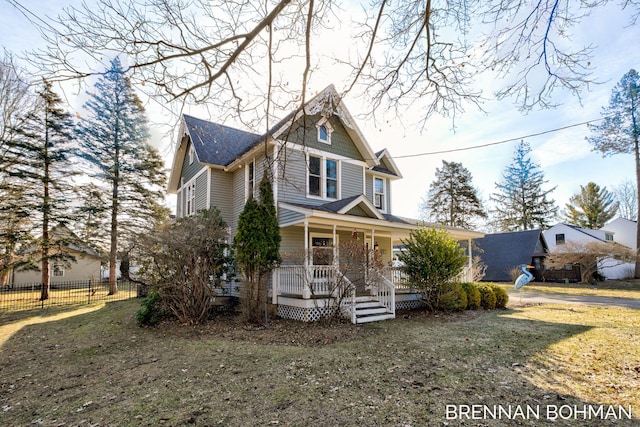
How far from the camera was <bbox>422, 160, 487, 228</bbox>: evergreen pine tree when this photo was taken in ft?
119

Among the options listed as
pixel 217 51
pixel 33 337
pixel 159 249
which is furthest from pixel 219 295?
pixel 217 51

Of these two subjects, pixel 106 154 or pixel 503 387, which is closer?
pixel 503 387

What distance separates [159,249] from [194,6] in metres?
7.00

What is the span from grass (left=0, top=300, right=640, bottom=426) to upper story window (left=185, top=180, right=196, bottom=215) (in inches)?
288

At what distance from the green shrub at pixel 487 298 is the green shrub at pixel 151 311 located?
445 inches

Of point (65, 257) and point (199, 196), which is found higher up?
point (199, 196)

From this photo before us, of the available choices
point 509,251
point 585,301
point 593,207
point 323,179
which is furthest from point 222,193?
point 593,207

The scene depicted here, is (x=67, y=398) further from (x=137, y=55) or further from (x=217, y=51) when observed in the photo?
(x=217, y=51)

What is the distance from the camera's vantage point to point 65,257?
719 inches

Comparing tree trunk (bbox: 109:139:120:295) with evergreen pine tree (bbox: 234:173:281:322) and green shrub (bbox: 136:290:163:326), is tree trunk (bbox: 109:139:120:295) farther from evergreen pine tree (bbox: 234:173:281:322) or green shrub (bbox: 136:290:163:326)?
evergreen pine tree (bbox: 234:173:281:322)

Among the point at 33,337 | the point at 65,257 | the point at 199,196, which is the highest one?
the point at 199,196

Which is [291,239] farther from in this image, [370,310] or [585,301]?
[585,301]

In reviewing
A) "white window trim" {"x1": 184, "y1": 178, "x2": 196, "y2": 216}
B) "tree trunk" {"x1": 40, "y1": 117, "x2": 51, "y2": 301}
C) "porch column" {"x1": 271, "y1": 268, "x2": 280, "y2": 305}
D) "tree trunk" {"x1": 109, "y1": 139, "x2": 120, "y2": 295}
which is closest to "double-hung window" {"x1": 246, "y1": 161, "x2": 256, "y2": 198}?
"porch column" {"x1": 271, "y1": 268, "x2": 280, "y2": 305}

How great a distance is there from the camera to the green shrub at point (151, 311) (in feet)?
31.3
